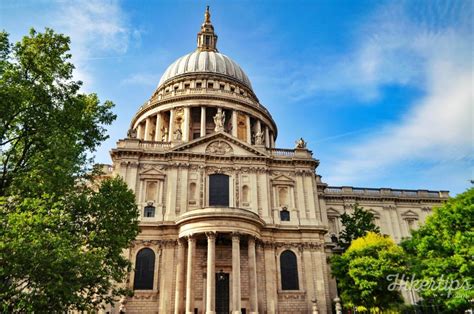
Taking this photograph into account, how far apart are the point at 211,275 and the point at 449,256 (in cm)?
1566

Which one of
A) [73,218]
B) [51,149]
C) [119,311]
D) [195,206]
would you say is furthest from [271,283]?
[51,149]

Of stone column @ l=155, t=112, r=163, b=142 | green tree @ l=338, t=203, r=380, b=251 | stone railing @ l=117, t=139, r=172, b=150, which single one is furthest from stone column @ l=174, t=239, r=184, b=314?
stone column @ l=155, t=112, r=163, b=142

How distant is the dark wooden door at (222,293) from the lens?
28.0 meters

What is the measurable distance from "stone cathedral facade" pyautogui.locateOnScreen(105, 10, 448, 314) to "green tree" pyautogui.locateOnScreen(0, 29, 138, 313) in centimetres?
827

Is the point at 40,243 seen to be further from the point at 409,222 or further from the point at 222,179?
the point at 409,222

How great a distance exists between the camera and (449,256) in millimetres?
21203

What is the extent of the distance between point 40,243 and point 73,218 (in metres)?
3.65

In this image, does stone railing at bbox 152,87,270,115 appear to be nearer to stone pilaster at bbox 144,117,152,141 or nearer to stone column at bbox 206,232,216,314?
stone pilaster at bbox 144,117,152,141

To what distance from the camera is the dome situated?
53.4 meters

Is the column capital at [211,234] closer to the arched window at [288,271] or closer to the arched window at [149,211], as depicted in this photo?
the arched window at [149,211]

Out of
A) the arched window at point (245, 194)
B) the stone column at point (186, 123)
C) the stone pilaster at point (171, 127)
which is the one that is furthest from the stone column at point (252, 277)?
the stone pilaster at point (171, 127)

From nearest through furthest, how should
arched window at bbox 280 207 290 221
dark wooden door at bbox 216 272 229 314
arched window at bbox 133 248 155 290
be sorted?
dark wooden door at bbox 216 272 229 314 → arched window at bbox 133 248 155 290 → arched window at bbox 280 207 290 221

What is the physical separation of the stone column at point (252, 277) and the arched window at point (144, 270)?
8019mm

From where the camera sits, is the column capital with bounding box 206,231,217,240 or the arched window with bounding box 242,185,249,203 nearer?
the column capital with bounding box 206,231,217,240
